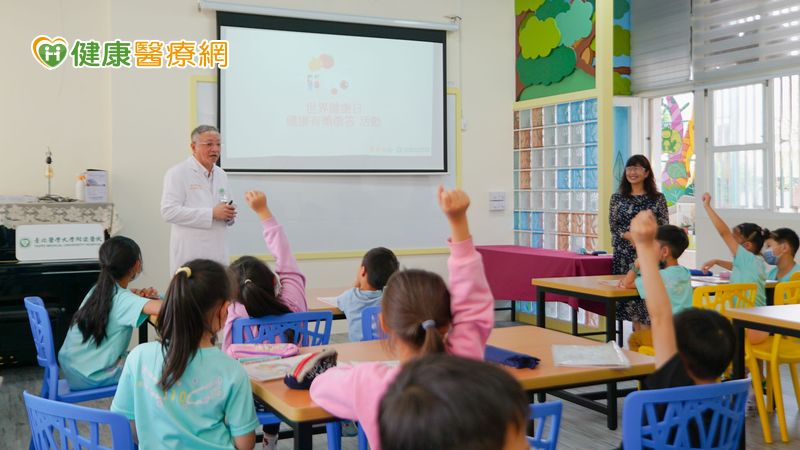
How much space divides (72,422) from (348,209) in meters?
5.07

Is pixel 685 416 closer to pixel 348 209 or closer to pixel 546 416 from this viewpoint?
pixel 546 416

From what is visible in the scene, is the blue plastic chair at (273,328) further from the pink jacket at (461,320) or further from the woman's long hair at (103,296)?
the pink jacket at (461,320)

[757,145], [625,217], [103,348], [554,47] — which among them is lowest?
[103,348]

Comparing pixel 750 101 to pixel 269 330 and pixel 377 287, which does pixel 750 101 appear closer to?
pixel 377 287

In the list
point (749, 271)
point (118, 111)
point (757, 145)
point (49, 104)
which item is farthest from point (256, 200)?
point (757, 145)

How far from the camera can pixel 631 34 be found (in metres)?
8.88

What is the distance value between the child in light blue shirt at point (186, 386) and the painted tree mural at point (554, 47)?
16.8 feet

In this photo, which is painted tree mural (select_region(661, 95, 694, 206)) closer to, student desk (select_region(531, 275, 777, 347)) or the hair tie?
student desk (select_region(531, 275, 777, 347))

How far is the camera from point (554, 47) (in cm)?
682

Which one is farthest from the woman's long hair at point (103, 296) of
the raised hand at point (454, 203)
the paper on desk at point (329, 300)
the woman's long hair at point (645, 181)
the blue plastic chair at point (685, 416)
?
the woman's long hair at point (645, 181)

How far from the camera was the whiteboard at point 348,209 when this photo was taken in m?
6.29

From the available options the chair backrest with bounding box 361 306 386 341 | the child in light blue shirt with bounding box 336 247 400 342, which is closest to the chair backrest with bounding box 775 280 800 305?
the child in light blue shirt with bounding box 336 247 400 342

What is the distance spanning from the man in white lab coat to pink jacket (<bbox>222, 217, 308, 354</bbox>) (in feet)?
4.29

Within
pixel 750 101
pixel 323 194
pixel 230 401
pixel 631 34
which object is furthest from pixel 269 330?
pixel 631 34
